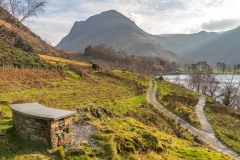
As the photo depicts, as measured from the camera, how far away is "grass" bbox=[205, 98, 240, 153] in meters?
30.2

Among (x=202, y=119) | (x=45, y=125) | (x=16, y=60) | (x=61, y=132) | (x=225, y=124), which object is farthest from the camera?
(x=16, y=60)

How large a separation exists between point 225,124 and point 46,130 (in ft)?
102

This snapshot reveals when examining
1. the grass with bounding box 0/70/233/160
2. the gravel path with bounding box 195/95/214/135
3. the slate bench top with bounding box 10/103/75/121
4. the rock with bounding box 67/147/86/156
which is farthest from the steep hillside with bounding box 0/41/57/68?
the rock with bounding box 67/147/86/156

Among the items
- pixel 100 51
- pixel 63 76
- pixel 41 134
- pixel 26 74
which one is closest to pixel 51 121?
pixel 41 134

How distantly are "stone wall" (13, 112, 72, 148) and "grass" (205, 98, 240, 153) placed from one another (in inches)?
799

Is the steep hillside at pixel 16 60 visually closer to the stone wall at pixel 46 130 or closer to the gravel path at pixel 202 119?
the gravel path at pixel 202 119

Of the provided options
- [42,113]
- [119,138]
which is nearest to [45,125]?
[42,113]

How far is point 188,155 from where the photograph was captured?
1889 cm

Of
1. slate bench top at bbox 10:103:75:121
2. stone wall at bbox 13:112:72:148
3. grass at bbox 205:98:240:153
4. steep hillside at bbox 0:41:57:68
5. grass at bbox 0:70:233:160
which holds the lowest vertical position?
grass at bbox 205:98:240:153

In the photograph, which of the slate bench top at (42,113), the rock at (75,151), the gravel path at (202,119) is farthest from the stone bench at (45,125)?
the gravel path at (202,119)

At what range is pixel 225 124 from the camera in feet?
124

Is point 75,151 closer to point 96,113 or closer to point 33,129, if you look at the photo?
point 33,129

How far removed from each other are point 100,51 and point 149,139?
6828 inches

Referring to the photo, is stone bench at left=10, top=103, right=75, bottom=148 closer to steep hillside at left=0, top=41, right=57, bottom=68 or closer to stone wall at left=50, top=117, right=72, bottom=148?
stone wall at left=50, top=117, right=72, bottom=148
